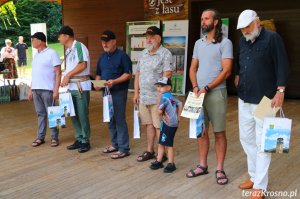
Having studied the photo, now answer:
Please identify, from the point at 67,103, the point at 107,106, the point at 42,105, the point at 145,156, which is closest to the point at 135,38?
the point at 42,105

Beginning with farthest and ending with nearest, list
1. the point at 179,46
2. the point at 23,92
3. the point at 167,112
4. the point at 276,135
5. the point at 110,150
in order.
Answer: the point at 179,46 → the point at 23,92 → the point at 110,150 → the point at 167,112 → the point at 276,135

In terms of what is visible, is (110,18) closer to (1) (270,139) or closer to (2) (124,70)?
(2) (124,70)

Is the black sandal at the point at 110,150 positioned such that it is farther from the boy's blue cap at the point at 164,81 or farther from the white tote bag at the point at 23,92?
the white tote bag at the point at 23,92

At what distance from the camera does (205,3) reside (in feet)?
31.6

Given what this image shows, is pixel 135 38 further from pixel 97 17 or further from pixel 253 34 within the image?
pixel 253 34

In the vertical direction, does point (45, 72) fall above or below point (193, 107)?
above

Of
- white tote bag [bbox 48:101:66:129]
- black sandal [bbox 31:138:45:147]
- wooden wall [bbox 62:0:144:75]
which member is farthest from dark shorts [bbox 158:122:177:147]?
wooden wall [bbox 62:0:144:75]

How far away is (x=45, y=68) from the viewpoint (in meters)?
4.73

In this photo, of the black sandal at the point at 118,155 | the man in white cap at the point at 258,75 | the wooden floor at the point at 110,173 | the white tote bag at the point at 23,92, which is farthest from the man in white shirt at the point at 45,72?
the white tote bag at the point at 23,92

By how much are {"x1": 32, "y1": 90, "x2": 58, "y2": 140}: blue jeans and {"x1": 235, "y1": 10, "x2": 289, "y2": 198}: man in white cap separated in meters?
2.63

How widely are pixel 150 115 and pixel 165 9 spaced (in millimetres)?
6436

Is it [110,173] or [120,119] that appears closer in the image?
[110,173]

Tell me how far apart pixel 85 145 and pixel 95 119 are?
2099 millimetres

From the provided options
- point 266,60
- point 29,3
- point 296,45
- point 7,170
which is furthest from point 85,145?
point 29,3
